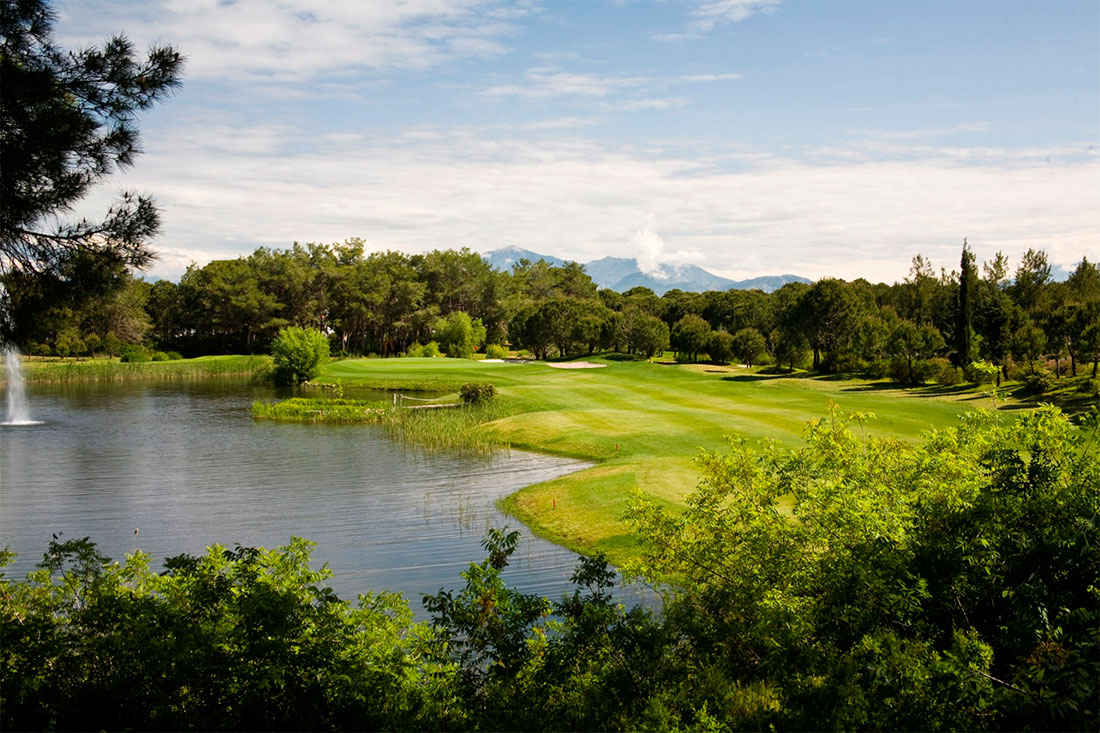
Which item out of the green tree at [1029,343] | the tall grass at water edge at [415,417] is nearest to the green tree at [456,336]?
the tall grass at water edge at [415,417]

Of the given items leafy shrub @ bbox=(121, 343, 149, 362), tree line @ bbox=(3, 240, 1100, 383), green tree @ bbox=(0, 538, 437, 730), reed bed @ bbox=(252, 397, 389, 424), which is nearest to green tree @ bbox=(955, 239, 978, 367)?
tree line @ bbox=(3, 240, 1100, 383)

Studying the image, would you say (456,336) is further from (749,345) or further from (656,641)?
(656,641)

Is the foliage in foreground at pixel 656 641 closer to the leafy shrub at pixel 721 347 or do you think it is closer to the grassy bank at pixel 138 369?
the grassy bank at pixel 138 369

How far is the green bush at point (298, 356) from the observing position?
65000mm

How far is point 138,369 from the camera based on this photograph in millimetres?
75312

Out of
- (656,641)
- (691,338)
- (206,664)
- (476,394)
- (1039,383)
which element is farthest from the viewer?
(691,338)

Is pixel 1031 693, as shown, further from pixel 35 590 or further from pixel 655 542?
pixel 35 590

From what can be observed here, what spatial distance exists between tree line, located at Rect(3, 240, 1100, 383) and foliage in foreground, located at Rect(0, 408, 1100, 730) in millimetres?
41496

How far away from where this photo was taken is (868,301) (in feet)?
227

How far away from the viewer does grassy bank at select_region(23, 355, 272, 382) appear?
220ft

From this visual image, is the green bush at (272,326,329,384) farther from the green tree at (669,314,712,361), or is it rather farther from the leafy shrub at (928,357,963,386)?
the leafy shrub at (928,357,963,386)

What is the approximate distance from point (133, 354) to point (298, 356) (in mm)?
31283

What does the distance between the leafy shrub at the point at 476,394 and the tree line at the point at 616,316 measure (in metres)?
27.3

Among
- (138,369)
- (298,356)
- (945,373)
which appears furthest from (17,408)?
(945,373)
